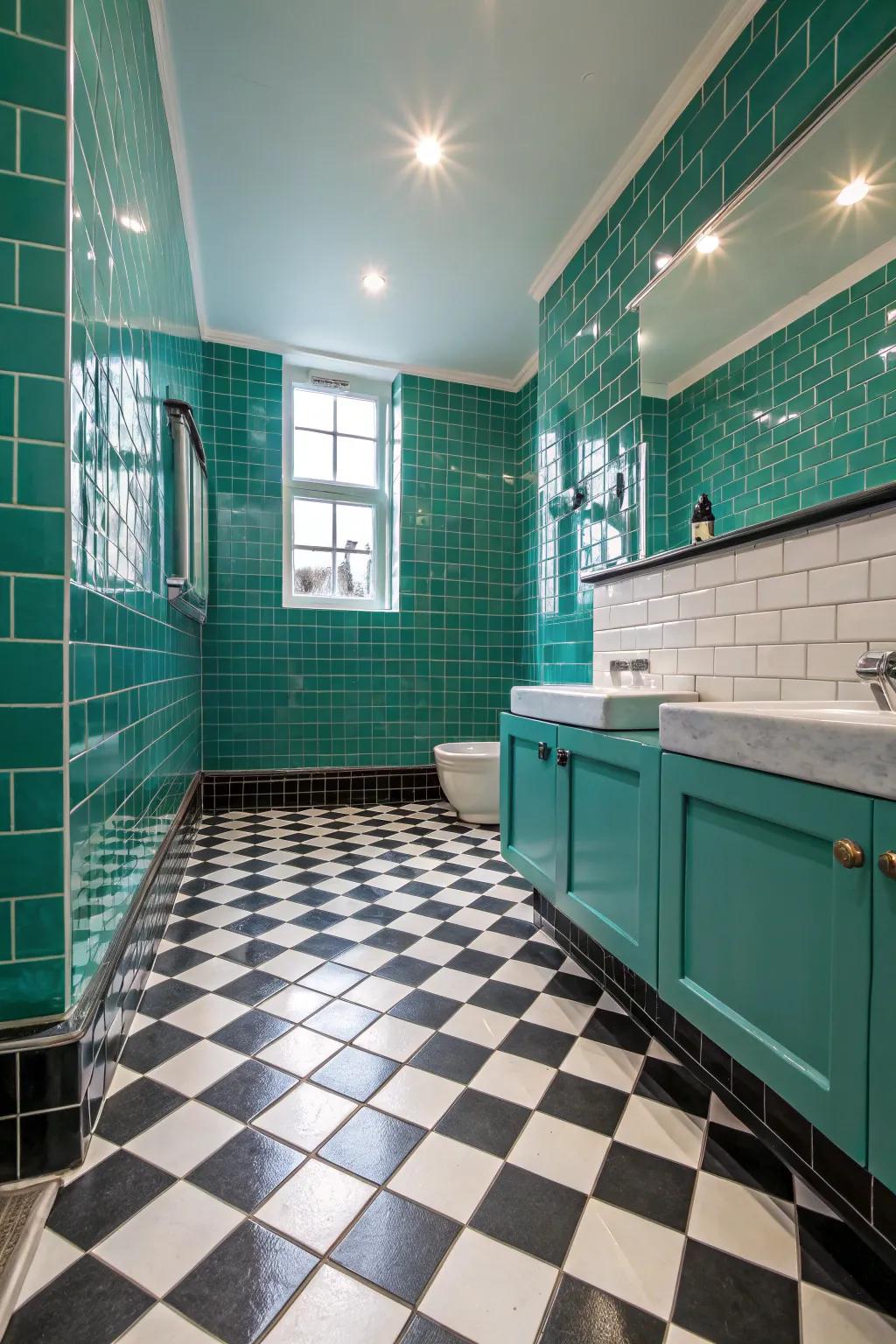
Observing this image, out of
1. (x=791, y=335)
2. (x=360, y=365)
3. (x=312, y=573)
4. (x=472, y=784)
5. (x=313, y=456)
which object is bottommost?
(x=472, y=784)

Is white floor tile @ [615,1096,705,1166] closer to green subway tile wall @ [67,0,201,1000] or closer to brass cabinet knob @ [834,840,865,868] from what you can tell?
brass cabinet knob @ [834,840,865,868]

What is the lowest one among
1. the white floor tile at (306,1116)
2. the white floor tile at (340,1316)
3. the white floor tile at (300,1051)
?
the white floor tile at (300,1051)

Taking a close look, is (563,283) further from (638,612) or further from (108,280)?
(108,280)

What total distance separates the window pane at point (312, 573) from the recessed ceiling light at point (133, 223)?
2265mm

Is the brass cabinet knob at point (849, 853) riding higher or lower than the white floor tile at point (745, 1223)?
higher

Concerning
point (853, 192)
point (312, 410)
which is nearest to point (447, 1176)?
point (853, 192)

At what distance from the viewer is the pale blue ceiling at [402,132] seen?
185cm

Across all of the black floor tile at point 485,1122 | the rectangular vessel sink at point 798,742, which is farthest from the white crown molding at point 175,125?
the black floor tile at point 485,1122

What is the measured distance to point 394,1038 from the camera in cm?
133

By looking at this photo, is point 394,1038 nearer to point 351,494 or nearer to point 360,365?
point 351,494

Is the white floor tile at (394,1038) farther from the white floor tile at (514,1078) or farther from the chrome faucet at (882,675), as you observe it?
the chrome faucet at (882,675)

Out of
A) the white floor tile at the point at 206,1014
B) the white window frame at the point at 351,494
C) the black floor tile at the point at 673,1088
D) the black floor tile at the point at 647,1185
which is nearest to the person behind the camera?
the black floor tile at the point at 647,1185

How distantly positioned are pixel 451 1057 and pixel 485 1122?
0.19 metres

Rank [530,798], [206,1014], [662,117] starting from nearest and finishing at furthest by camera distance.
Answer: [206,1014], [530,798], [662,117]
